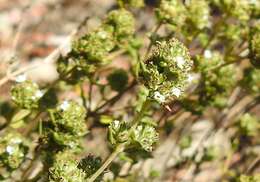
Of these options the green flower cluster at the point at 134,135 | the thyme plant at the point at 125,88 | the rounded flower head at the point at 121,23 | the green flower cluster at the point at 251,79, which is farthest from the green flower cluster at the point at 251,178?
the rounded flower head at the point at 121,23

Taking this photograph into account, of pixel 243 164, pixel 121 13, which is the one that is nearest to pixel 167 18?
pixel 121 13

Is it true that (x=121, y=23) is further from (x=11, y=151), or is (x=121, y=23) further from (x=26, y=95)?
(x=11, y=151)

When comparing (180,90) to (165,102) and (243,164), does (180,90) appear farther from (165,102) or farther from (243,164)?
(243,164)

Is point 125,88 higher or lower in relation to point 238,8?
lower

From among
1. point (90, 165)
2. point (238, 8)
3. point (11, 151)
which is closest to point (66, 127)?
point (11, 151)

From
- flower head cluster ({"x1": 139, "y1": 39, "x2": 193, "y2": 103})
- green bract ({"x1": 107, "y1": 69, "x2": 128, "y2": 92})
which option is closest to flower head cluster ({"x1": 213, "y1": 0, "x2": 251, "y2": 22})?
green bract ({"x1": 107, "y1": 69, "x2": 128, "y2": 92})

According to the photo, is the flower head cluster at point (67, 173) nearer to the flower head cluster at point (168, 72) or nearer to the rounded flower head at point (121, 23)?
the flower head cluster at point (168, 72)
